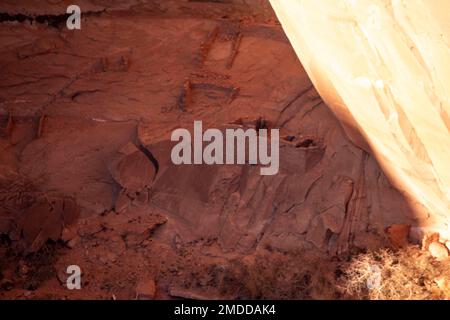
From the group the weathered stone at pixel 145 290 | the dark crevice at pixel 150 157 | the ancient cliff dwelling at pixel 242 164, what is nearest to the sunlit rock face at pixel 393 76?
the ancient cliff dwelling at pixel 242 164

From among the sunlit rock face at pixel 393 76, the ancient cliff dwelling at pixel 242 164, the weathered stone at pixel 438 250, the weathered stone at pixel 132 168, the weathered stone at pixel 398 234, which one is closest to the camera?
the sunlit rock face at pixel 393 76

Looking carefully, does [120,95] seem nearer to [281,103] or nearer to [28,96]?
[28,96]

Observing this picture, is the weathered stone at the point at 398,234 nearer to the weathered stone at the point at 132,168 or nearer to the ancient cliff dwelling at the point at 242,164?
the ancient cliff dwelling at the point at 242,164

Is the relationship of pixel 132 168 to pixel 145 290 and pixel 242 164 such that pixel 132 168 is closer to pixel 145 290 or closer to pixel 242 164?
pixel 242 164

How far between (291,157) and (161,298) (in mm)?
1427

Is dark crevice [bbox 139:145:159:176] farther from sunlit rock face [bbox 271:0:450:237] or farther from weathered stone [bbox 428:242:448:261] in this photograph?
weathered stone [bbox 428:242:448:261]

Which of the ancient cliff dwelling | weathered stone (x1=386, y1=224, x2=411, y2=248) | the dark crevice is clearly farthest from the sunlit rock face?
the dark crevice

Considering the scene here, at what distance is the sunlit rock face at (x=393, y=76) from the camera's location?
279 centimetres

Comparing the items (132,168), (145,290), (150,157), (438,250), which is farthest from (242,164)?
(438,250)

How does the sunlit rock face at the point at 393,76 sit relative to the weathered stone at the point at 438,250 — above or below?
above

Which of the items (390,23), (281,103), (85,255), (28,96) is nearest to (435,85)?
(390,23)

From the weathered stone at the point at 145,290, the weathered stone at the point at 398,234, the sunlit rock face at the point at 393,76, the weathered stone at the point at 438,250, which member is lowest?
the weathered stone at the point at 145,290

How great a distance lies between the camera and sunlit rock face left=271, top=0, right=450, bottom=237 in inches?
110

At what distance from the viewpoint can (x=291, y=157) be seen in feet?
13.9
